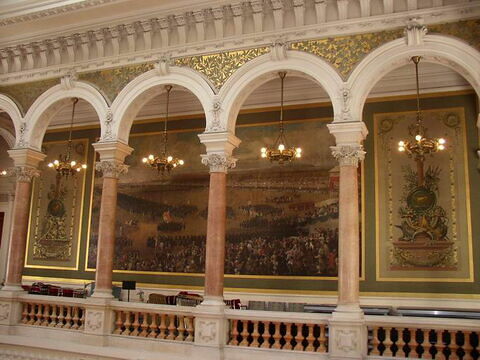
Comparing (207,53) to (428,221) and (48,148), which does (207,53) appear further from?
(48,148)

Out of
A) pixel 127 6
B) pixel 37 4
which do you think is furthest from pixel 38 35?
pixel 127 6

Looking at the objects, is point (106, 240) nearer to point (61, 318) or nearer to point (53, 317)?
point (61, 318)

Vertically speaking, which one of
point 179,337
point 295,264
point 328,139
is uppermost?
point 328,139

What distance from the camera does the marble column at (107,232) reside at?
10.6 meters

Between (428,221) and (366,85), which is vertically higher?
(366,85)

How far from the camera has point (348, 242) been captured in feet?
29.3

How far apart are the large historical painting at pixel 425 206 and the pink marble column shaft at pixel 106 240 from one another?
18.5 feet

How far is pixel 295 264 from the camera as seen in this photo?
483 inches

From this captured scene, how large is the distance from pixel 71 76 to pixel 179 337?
6068mm

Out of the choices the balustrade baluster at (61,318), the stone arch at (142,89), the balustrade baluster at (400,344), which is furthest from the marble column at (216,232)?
the balustrade baluster at (61,318)

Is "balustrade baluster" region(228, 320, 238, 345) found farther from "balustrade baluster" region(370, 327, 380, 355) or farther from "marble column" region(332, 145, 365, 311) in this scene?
"balustrade baluster" region(370, 327, 380, 355)

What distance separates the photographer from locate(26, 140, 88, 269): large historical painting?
15.2 m

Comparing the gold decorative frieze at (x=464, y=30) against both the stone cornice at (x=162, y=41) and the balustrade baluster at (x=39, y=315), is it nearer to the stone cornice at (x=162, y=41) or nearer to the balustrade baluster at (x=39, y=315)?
the stone cornice at (x=162, y=41)

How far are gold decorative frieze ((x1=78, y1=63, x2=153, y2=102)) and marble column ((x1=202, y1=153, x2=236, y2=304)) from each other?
2547 mm
